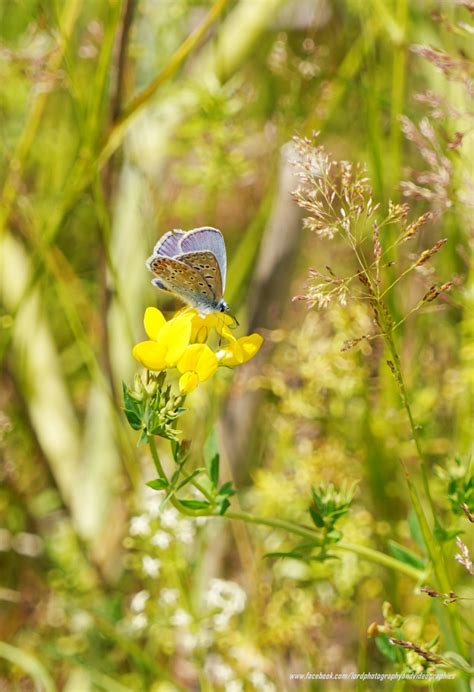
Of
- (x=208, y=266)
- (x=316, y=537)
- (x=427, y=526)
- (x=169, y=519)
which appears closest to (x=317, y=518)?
(x=316, y=537)

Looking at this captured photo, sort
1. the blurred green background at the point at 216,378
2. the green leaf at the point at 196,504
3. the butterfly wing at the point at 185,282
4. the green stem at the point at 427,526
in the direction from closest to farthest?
the green stem at the point at 427,526, the green leaf at the point at 196,504, the butterfly wing at the point at 185,282, the blurred green background at the point at 216,378

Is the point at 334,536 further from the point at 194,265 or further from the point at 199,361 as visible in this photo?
the point at 194,265

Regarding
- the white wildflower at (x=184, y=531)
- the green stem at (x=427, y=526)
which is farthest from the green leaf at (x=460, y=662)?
the white wildflower at (x=184, y=531)

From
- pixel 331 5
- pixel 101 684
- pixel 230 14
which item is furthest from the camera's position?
pixel 230 14

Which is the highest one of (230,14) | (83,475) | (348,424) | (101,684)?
(230,14)

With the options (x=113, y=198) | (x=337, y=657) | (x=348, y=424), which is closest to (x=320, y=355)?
(x=348, y=424)

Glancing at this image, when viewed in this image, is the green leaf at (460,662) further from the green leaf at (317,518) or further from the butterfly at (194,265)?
the butterfly at (194,265)

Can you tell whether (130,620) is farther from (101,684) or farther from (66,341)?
(66,341)
